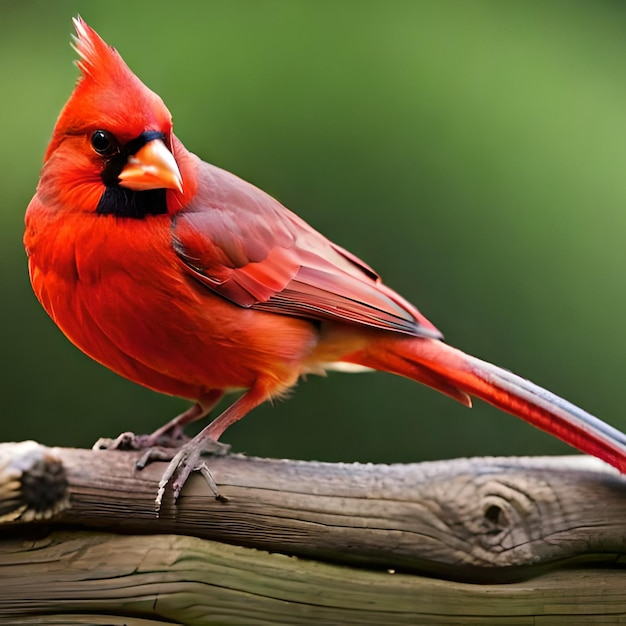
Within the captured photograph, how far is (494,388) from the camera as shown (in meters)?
1.77

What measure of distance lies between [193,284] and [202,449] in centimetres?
30

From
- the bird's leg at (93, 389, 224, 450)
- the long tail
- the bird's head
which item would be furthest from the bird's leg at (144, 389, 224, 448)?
the bird's head

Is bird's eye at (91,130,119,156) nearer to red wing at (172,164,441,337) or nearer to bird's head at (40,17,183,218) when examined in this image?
bird's head at (40,17,183,218)

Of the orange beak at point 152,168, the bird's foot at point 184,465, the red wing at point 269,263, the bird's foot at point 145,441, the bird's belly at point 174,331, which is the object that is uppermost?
the orange beak at point 152,168

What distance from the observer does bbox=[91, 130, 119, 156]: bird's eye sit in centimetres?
150

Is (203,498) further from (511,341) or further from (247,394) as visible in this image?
(511,341)

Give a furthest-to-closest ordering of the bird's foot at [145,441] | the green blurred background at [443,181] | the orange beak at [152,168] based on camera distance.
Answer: the green blurred background at [443,181] → the bird's foot at [145,441] → the orange beak at [152,168]

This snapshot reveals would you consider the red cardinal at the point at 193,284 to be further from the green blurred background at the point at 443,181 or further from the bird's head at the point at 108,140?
the green blurred background at the point at 443,181

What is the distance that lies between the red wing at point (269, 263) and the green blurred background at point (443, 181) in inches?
30.8

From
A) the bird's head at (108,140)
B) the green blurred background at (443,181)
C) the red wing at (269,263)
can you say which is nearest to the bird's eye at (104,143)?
the bird's head at (108,140)

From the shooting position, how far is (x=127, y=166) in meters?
1.49

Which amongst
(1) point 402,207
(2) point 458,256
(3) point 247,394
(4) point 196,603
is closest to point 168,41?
(1) point 402,207

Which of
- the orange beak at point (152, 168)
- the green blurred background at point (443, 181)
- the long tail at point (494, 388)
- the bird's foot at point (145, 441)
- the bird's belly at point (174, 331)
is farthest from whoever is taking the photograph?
the green blurred background at point (443, 181)

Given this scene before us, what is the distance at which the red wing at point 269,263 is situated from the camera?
1682 mm
